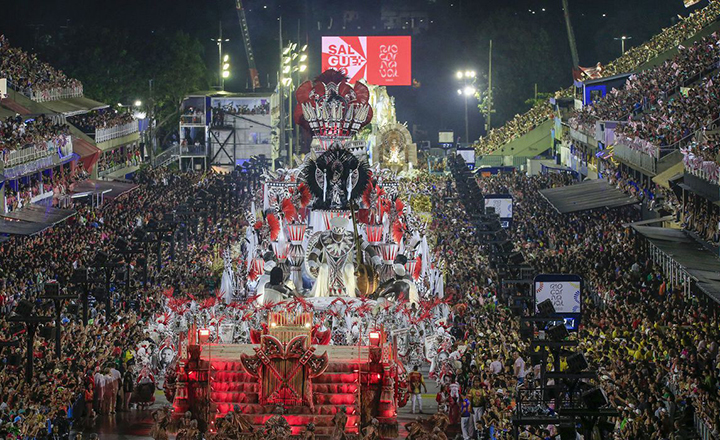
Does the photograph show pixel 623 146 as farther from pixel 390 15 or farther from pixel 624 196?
pixel 390 15

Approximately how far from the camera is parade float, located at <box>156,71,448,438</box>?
27.0m

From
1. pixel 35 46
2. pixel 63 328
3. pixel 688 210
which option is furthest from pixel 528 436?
pixel 35 46

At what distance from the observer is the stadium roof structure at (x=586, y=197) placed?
167ft

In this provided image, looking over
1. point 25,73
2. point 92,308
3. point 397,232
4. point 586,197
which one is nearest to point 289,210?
point 397,232

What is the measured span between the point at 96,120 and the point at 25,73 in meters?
8.04

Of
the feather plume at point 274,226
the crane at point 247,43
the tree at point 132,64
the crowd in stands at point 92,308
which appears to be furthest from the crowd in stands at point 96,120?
the feather plume at point 274,226

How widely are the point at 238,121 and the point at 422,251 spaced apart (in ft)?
177

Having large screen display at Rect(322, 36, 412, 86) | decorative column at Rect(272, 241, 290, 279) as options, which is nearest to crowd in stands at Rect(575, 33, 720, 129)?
decorative column at Rect(272, 241, 290, 279)

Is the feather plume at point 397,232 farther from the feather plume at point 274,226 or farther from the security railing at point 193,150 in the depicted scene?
the security railing at point 193,150

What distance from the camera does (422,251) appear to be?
3922 cm

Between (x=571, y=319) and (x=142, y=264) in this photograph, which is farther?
(x=142, y=264)

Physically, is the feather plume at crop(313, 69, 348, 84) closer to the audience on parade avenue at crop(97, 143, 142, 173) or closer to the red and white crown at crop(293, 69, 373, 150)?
the red and white crown at crop(293, 69, 373, 150)

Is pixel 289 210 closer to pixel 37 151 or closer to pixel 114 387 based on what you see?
pixel 114 387

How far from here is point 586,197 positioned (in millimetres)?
54938
